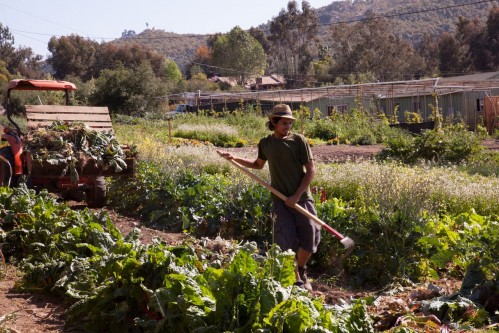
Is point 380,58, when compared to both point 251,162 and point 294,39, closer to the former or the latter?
point 294,39

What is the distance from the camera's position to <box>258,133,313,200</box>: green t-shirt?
21.5 ft

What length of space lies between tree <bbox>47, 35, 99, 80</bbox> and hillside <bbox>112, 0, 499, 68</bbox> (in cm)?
756

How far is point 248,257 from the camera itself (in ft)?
15.5

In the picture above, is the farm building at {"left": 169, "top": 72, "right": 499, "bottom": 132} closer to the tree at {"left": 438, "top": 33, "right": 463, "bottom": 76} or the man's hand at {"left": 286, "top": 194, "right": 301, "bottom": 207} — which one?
the man's hand at {"left": 286, "top": 194, "right": 301, "bottom": 207}

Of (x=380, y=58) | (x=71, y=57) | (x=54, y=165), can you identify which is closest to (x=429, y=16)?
(x=380, y=58)

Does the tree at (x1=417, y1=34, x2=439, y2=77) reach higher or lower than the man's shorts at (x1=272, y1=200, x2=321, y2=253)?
higher

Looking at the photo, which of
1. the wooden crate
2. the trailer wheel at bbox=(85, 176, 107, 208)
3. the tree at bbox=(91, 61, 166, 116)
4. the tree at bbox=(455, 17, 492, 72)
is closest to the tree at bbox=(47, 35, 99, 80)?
the tree at bbox=(455, 17, 492, 72)

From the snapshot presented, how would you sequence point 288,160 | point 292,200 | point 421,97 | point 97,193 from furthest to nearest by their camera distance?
point 421,97 → point 97,193 → point 288,160 → point 292,200

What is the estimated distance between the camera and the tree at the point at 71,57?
72062mm

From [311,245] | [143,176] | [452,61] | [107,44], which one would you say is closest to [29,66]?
[107,44]

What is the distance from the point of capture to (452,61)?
6700 cm

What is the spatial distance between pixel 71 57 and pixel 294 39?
25040 millimetres

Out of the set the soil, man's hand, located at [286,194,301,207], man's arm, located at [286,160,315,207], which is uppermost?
man's arm, located at [286,160,315,207]

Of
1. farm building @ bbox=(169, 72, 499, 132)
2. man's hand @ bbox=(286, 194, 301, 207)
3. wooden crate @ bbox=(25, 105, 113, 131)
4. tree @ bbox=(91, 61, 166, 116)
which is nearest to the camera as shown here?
man's hand @ bbox=(286, 194, 301, 207)
